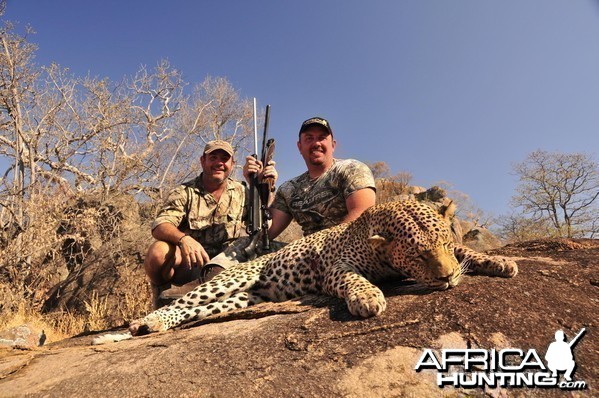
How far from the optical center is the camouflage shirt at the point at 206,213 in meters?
6.32

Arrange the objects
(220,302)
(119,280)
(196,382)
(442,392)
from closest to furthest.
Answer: (442,392) → (196,382) → (220,302) → (119,280)

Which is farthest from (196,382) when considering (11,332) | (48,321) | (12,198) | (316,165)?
(12,198)

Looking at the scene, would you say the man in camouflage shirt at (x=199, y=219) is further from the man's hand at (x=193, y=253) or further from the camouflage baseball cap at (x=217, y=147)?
the man's hand at (x=193, y=253)

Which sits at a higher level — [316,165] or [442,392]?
[316,165]

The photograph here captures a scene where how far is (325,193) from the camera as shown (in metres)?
5.68

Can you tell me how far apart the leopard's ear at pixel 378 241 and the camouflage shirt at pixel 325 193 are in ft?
5.92

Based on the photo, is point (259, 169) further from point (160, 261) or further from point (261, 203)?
point (160, 261)

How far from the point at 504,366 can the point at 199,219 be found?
5.16m

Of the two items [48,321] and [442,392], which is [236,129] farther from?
[442,392]

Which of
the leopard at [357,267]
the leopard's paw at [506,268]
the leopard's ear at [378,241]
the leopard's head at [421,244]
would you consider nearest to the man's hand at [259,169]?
the leopard at [357,267]

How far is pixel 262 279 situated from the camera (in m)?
4.52

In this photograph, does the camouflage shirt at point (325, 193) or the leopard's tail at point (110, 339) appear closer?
the leopard's tail at point (110, 339)

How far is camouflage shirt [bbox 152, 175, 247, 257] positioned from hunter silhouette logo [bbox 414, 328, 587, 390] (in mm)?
4829

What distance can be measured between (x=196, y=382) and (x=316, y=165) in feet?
13.4
